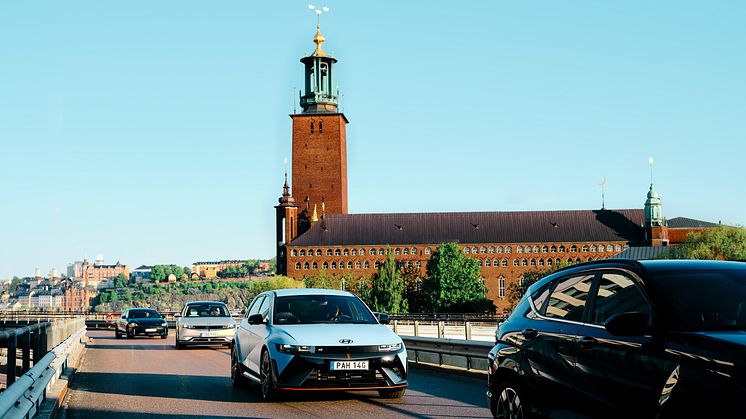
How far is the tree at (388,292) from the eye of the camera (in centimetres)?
12677

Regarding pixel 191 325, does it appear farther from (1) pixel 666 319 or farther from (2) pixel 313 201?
(2) pixel 313 201

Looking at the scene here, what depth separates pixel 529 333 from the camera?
8.20 m

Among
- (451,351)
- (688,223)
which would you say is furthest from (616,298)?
(688,223)

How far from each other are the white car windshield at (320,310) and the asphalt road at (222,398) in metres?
1.04

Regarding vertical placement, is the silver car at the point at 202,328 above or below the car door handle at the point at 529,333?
below

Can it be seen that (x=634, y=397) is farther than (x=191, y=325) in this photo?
No

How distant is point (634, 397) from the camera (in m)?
6.54

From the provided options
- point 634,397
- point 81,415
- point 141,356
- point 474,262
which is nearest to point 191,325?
point 141,356

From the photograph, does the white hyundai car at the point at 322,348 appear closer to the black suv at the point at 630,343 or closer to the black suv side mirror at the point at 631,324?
the black suv at the point at 630,343

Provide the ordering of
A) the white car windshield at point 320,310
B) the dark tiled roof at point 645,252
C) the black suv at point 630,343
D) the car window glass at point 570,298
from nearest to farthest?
the black suv at point 630,343 < the car window glass at point 570,298 < the white car windshield at point 320,310 < the dark tiled roof at point 645,252

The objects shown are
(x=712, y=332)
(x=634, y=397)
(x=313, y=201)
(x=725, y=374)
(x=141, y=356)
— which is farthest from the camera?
(x=313, y=201)

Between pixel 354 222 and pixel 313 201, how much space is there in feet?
27.0

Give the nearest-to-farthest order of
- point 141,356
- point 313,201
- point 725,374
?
point 725,374, point 141,356, point 313,201

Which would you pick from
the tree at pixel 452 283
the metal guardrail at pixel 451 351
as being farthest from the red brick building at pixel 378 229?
the metal guardrail at pixel 451 351
